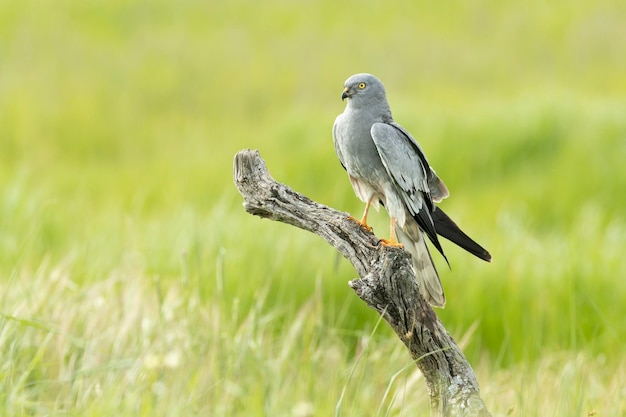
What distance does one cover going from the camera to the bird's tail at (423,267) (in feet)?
12.0

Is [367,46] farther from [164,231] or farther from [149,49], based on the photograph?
[164,231]

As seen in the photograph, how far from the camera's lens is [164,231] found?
6863 millimetres

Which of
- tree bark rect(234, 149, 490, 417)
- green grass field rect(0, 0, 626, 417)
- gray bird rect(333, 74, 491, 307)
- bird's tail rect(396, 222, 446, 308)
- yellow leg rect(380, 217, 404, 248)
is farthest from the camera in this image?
green grass field rect(0, 0, 626, 417)

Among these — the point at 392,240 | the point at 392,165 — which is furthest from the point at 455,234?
the point at 392,165

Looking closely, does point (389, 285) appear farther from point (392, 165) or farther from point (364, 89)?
point (364, 89)

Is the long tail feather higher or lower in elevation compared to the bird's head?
lower

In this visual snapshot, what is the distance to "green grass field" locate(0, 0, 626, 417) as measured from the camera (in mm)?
4000

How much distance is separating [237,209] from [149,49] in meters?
7.53

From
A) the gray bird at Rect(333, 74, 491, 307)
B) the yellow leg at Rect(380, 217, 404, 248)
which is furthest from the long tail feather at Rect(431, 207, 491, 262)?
the yellow leg at Rect(380, 217, 404, 248)

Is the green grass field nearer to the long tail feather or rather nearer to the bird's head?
the long tail feather

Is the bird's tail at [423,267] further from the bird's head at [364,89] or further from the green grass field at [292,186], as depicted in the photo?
the bird's head at [364,89]

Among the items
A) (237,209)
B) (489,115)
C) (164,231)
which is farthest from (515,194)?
(164,231)

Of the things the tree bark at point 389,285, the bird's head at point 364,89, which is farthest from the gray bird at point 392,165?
the tree bark at point 389,285

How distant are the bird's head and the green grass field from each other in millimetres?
755
